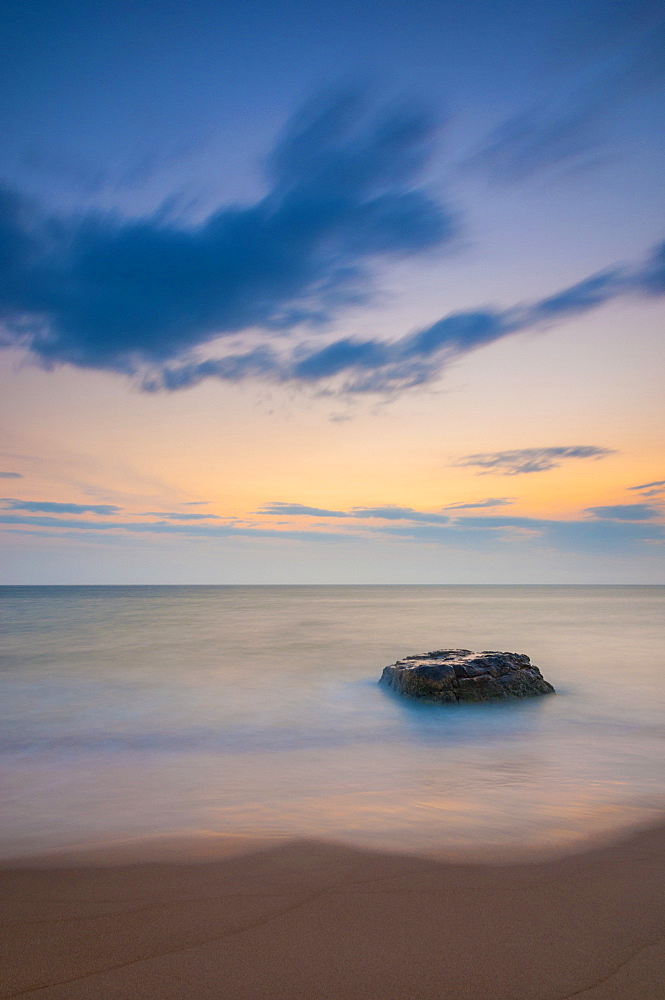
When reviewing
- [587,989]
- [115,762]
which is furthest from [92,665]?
[587,989]

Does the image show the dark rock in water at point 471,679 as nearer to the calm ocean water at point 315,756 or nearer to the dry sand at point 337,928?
the calm ocean water at point 315,756

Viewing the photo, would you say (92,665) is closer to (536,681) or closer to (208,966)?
(536,681)

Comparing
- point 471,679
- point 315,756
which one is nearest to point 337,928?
point 315,756

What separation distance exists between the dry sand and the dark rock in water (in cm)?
621

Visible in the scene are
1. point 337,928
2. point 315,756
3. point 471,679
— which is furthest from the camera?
point 471,679

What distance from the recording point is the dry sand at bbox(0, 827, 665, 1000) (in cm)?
263

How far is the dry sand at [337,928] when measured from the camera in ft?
8.64

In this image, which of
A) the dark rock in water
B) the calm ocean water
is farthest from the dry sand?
the dark rock in water

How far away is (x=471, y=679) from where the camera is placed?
34.6ft

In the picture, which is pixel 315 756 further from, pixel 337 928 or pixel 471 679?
pixel 471 679

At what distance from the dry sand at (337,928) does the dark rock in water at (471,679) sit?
20.4 ft

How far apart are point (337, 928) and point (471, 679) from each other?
26.1ft

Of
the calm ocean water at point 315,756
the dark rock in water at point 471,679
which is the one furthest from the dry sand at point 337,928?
the dark rock in water at point 471,679

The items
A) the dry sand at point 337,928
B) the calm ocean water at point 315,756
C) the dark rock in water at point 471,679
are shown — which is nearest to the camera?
the dry sand at point 337,928
